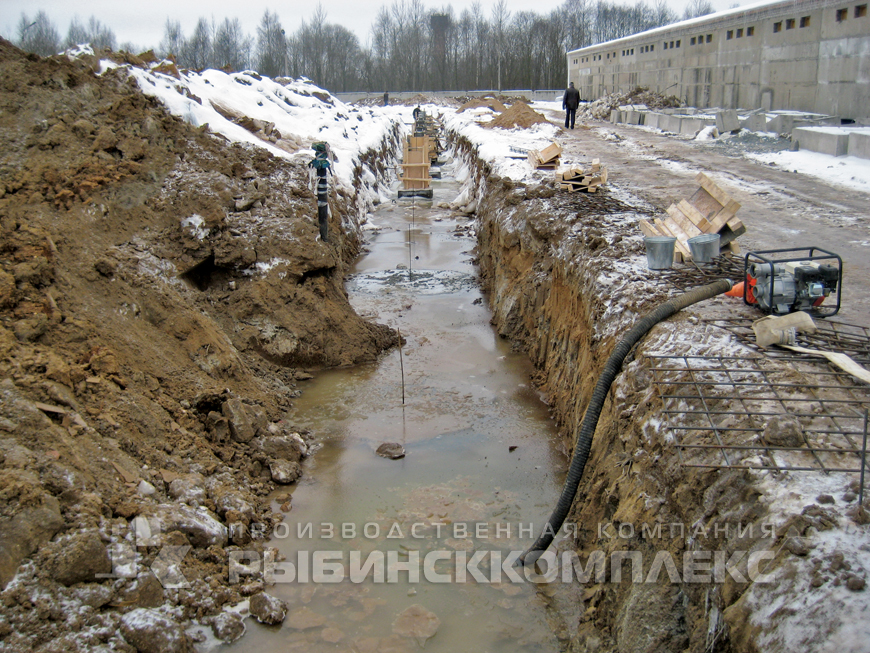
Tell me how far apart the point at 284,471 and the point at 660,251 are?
4.56m

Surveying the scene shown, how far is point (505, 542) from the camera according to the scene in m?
5.39

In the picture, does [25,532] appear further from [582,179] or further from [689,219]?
[582,179]

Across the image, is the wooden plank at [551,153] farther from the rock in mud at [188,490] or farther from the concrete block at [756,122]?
the concrete block at [756,122]

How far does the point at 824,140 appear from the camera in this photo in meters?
15.5

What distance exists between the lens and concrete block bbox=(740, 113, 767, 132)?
21.3 meters

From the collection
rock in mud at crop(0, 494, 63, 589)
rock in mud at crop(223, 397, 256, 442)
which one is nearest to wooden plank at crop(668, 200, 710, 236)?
rock in mud at crop(223, 397, 256, 442)

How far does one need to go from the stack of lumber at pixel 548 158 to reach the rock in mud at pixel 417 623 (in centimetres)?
1126

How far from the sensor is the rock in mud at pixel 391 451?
6.70 meters

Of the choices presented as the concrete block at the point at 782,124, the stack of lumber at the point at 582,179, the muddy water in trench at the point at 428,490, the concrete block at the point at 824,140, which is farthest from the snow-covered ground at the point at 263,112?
the concrete block at the point at 782,124

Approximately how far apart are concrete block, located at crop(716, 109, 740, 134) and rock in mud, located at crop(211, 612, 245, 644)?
2329 cm

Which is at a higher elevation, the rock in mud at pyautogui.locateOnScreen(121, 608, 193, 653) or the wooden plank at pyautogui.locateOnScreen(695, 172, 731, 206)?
the wooden plank at pyautogui.locateOnScreen(695, 172, 731, 206)

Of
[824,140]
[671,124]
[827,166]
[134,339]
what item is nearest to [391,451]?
[134,339]

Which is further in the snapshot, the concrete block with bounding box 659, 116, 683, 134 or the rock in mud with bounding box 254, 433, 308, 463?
the concrete block with bounding box 659, 116, 683, 134

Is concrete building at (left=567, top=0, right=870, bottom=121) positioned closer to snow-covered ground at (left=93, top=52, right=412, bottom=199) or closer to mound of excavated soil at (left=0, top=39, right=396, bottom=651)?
snow-covered ground at (left=93, top=52, right=412, bottom=199)
